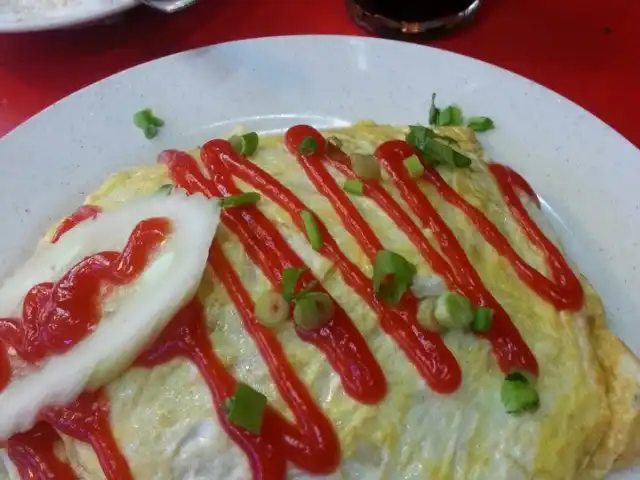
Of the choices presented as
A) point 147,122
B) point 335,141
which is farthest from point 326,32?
point 335,141

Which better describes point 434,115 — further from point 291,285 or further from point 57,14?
point 57,14

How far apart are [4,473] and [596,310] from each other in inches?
73.6

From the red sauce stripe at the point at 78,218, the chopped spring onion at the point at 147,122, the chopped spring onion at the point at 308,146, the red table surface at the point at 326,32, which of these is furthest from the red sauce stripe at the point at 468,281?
the red table surface at the point at 326,32

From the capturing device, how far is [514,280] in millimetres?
2312

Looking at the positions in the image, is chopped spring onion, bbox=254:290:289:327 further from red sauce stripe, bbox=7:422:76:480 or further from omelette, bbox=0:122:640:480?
red sauce stripe, bbox=7:422:76:480

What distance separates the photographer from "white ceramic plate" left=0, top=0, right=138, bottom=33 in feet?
11.1

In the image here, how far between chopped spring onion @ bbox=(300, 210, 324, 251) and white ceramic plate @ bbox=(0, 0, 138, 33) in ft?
5.77

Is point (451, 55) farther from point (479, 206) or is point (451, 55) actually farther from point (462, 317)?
point (462, 317)

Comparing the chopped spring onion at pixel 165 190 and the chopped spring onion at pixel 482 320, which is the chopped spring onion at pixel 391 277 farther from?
the chopped spring onion at pixel 165 190

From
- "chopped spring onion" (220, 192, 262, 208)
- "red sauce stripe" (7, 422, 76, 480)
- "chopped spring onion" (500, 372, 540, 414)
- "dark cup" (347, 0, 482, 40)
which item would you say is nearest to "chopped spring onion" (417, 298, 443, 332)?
"chopped spring onion" (500, 372, 540, 414)

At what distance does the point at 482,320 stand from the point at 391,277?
27 cm

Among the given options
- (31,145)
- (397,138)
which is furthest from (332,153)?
(31,145)

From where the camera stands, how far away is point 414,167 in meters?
2.43

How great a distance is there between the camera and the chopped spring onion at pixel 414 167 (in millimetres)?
2426
